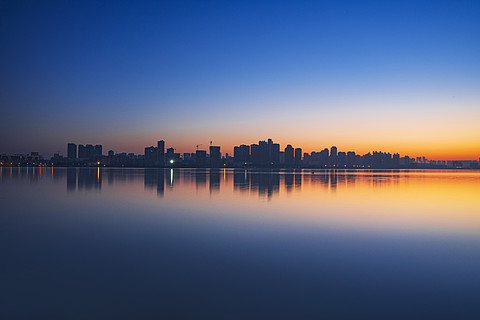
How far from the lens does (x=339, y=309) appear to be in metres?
6.58

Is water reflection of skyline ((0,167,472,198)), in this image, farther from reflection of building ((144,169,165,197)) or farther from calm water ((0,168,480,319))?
calm water ((0,168,480,319))

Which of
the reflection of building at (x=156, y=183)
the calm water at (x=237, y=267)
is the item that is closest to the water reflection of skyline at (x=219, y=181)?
the reflection of building at (x=156, y=183)

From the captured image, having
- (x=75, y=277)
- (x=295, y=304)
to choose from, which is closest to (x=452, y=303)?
(x=295, y=304)

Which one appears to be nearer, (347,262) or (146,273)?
(146,273)

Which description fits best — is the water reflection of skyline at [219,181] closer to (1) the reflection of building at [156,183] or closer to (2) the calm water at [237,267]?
(1) the reflection of building at [156,183]

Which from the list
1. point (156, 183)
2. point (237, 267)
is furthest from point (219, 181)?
point (237, 267)

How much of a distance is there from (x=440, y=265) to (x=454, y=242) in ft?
12.6

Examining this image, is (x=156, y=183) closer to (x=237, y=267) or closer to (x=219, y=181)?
(x=219, y=181)

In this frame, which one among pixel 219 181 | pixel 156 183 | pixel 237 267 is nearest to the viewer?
pixel 237 267

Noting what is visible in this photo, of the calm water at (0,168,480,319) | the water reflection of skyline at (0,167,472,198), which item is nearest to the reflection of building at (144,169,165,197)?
the water reflection of skyline at (0,167,472,198)

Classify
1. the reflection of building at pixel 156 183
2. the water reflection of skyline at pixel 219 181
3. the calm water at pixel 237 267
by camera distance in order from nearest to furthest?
the calm water at pixel 237 267 < the reflection of building at pixel 156 183 < the water reflection of skyline at pixel 219 181

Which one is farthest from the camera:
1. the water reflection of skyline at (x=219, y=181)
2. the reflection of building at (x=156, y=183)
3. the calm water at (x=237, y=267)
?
the water reflection of skyline at (x=219, y=181)

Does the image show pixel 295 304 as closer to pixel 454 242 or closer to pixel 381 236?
pixel 381 236

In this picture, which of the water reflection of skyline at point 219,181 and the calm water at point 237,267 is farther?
the water reflection of skyline at point 219,181
